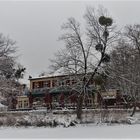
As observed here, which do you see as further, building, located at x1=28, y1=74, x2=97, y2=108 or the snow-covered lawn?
building, located at x1=28, y1=74, x2=97, y2=108

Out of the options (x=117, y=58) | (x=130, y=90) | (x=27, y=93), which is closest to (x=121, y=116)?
(x=130, y=90)

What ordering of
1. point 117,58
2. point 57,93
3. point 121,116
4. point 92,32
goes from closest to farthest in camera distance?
point 121,116, point 92,32, point 117,58, point 57,93

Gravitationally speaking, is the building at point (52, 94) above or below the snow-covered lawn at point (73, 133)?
above

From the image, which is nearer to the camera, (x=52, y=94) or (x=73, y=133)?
(x=73, y=133)

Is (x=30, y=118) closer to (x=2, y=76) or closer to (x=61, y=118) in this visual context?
(x=61, y=118)

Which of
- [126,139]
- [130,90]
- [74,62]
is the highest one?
[74,62]

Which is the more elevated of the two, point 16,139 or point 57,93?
point 57,93

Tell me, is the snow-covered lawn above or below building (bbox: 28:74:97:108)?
below

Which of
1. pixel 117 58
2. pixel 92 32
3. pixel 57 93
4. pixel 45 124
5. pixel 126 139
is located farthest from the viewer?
pixel 57 93

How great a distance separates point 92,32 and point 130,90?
8.61 metres

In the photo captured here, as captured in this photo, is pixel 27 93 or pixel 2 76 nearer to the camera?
pixel 2 76

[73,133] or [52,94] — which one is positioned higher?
[52,94]

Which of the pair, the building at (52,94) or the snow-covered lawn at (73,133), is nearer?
the snow-covered lawn at (73,133)

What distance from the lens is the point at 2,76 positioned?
51406 millimetres
